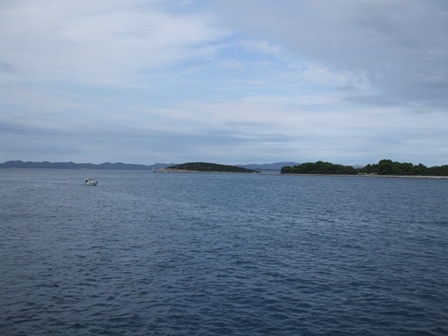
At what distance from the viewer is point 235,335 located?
20.1 meters

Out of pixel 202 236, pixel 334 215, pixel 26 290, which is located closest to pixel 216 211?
pixel 334 215

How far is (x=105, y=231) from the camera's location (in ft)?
162

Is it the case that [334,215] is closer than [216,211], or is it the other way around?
[334,215]

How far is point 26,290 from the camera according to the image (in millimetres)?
26266

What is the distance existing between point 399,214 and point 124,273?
176 ft

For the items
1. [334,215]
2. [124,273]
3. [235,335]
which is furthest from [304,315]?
[334,215]

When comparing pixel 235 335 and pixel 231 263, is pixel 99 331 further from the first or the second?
pixel 231 263

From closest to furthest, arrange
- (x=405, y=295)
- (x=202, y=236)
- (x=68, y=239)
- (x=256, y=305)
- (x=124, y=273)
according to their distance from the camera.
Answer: (x=256, y=305), (x=405, y=295), (x=124, y=273), (x=68, y=239), (x=202, y=236)

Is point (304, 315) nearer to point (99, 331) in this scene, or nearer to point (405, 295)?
point (405, 295)

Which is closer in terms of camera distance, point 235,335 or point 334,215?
point 235,335

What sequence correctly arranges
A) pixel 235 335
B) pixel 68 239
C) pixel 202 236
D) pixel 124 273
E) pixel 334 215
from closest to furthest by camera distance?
1. pixel 235 335
2. pixel 124 273
3. pixel 68 239
4. pixel 202 236
5. pixel 334 215

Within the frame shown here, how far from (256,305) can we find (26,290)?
49.6 ft

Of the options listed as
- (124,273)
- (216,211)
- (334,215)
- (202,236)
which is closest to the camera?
(124,273)

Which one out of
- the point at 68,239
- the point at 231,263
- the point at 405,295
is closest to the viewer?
the point at 405,295
